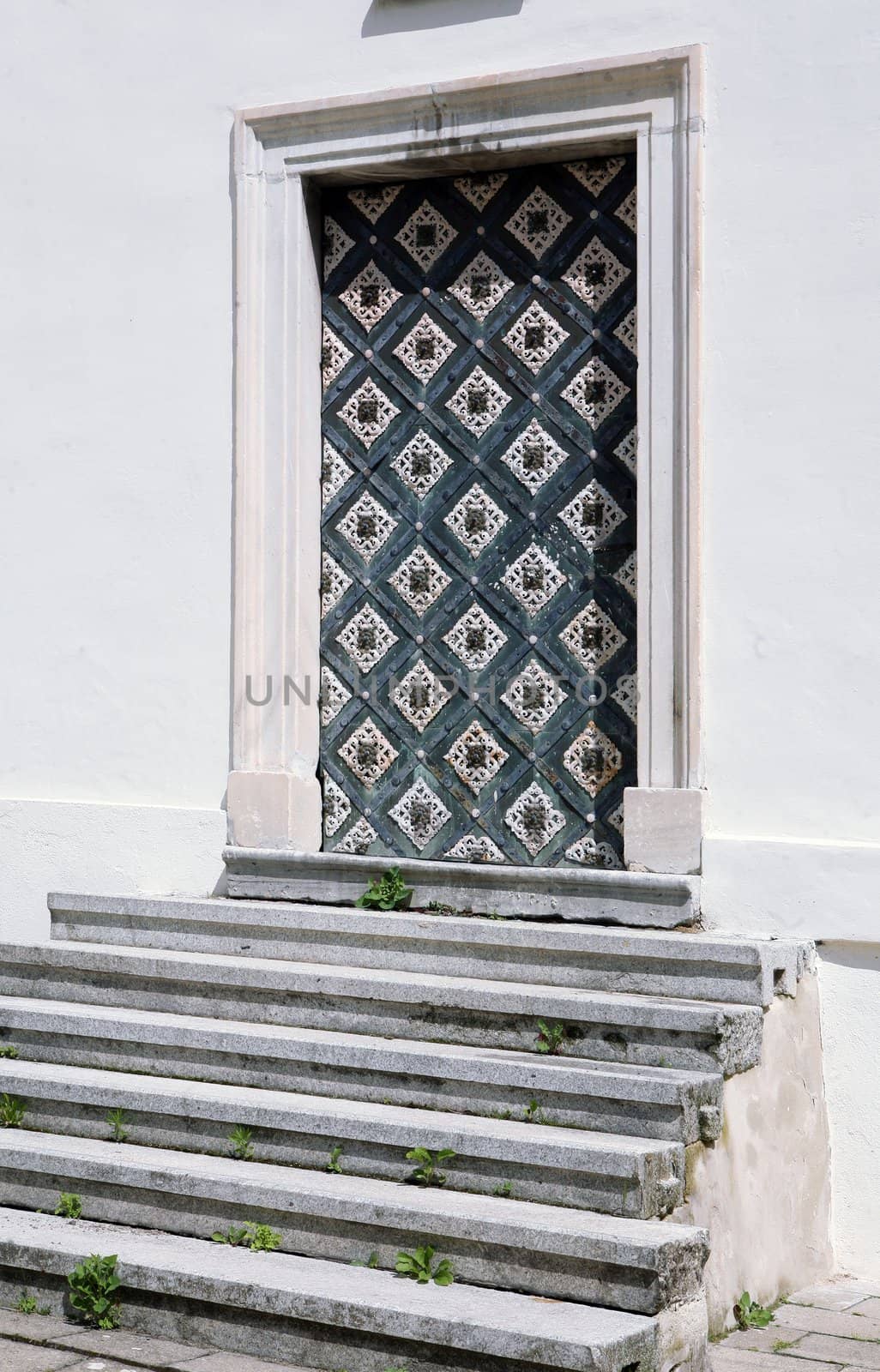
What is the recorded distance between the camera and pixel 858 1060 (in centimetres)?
543

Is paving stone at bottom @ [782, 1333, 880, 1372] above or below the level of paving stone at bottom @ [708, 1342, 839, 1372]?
below

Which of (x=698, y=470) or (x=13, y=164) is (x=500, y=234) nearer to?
(x=698, y=470)

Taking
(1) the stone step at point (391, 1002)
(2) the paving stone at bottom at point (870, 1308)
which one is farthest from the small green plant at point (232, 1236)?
(2) the paving stone at bottom at point (870, 1308)

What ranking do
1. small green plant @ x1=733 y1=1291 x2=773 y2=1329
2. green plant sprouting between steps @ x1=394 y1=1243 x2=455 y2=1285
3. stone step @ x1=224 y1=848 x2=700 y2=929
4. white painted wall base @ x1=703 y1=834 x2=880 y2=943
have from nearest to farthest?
1. green plant sprouting between steps @ x1=394 y1=1243 x2=455 y2=1285
2. small green plant @ x1=733 y1=1291 x2=773 y2=1329
3. white painted wall base @ x1=703 y1=834 x2=880 y2=943
4. stone step @ x1=224 y1=848 x2=700 y2=929

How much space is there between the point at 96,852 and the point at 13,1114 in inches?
65.0

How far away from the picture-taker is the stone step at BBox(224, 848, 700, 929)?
18.5ft

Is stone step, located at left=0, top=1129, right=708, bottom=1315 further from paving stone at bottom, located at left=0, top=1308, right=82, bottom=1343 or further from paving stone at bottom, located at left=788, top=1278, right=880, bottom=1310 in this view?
paving stone at bottom, located at left=788, top=1278, right=880, bottom=1310

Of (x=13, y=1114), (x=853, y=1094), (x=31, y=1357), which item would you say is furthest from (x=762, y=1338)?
(x=13, y=1114)

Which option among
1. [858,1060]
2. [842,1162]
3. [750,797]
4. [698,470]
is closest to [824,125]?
[698,470]

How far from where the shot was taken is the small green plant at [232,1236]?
15.4ft

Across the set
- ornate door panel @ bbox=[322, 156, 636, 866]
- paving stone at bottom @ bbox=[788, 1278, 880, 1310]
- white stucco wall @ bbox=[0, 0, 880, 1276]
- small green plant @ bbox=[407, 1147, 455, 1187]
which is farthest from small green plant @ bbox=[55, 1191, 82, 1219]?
paving stone at bottom @ bbox=[788, 1278, 880, 1310]

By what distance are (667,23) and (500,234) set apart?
997 mm

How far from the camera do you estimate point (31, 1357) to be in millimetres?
4309

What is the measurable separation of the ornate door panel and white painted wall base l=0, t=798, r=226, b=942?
1.81 ft
